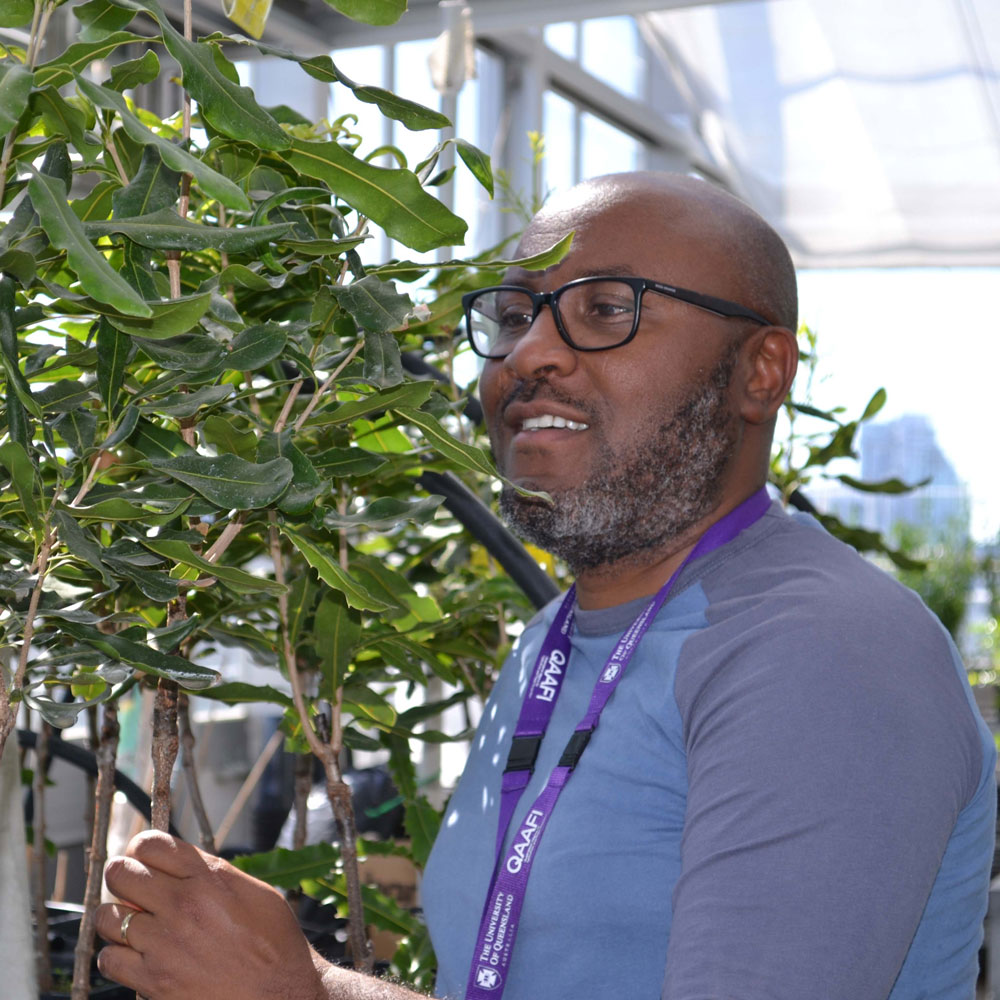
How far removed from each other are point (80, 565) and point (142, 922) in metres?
0.31

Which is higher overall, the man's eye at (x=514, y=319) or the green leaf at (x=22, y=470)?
the man's eye at (x=514, y=319)

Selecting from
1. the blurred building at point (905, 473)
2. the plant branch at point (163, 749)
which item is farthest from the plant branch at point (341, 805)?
the blurred building at point (905, 473)

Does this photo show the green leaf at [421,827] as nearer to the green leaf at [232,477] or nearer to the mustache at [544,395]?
the mustache at [544,395]

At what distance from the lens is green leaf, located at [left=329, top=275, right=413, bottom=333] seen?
0.93 m

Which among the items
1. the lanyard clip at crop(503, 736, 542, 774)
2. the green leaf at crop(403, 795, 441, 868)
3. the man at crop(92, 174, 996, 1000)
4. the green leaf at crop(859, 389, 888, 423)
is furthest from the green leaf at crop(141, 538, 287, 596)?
the green leaf at crop(859, 389, 888, 423)

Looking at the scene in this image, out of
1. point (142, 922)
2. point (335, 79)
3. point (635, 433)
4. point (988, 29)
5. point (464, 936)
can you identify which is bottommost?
point (464, 936)

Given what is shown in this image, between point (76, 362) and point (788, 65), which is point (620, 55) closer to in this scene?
point (788, 65)

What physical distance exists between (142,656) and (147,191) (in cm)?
35

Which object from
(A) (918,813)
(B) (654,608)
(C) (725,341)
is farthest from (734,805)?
(C) (725,341)

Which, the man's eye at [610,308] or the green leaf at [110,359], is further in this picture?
the man's eye at [610,308]

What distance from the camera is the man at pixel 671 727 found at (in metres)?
0.98

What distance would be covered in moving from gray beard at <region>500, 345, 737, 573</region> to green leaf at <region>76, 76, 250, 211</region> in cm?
73

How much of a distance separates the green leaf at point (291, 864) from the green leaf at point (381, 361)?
75 cm

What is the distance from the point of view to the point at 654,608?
1308 millimetres
